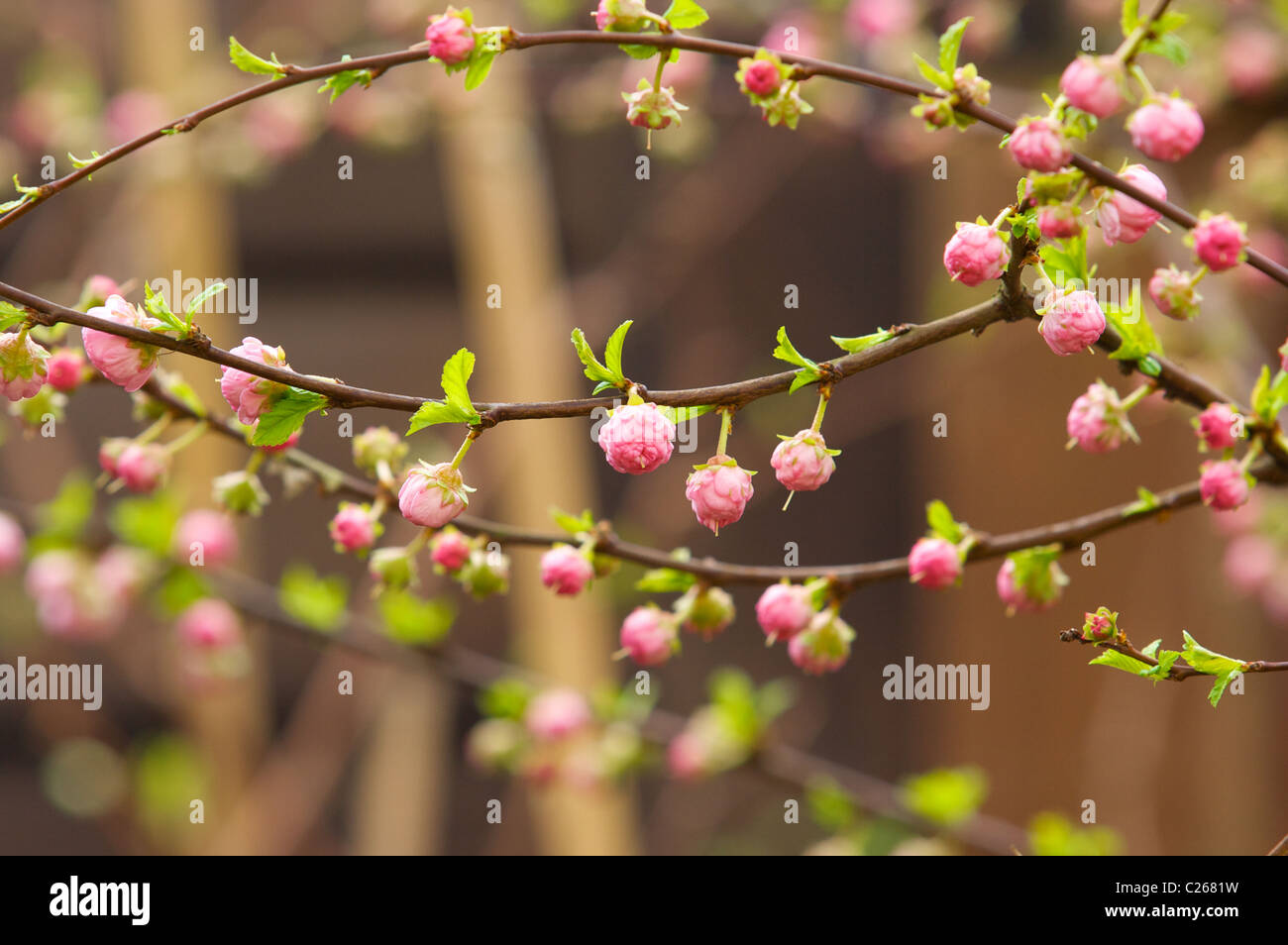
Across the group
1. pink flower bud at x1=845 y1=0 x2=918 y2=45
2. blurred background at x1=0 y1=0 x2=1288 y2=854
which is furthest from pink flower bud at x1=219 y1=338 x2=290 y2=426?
pink flower bud at x1=845 y1=0 x2=918 y2=45

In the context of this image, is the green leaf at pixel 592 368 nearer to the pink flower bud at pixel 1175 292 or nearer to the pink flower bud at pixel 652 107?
the pink flower bud at pixel 652 107

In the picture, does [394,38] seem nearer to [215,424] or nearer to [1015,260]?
[215,424]

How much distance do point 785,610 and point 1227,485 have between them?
0.19 meters

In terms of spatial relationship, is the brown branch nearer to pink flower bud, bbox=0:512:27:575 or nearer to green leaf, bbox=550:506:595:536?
green leaf, bbox=550:506:595:536

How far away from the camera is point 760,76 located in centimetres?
39

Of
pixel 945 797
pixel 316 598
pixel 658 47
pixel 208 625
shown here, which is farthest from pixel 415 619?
pixel 658 47

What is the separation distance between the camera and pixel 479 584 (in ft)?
1.65

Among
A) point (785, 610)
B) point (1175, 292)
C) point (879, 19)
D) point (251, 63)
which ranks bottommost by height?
point (785, 610)

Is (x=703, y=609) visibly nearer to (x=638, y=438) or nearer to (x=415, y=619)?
(x=638, y=438)

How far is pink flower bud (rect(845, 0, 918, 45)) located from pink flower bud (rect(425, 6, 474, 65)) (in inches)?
30.9

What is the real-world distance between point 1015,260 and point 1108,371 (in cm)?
100

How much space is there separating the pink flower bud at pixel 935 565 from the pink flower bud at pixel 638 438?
0.17m
